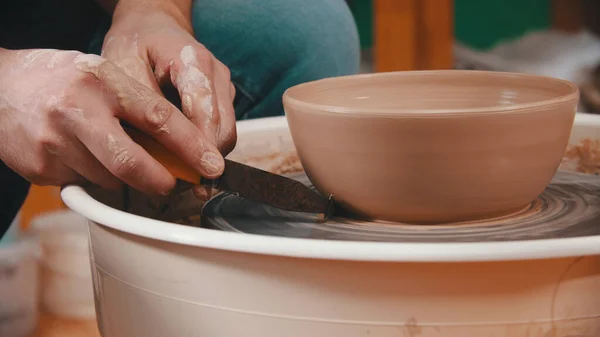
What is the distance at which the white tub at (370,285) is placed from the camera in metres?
0.50

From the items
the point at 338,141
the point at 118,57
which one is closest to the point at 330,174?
the point at 338,141

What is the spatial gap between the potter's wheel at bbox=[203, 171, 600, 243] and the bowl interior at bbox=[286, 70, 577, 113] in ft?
0.40

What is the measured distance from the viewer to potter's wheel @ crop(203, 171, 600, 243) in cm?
65

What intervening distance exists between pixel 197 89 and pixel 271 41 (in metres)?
0.39

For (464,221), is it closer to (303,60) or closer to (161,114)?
(161,114)

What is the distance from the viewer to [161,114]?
67 centimetres

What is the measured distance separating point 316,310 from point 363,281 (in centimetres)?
4

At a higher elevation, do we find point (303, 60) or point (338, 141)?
point (338, 141)

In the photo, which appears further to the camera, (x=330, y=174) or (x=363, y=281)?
(x=330, y=174)

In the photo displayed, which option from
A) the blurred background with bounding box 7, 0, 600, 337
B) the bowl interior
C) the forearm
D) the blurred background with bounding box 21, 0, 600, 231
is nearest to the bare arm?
the forearm

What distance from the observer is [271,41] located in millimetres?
1119

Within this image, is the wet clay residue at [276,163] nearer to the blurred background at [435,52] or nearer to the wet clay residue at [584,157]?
the wet clay residue at [584,157]

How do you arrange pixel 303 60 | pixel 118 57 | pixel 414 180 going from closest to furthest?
pixel 414 180 → pixel 118 57 → pixel 303 60

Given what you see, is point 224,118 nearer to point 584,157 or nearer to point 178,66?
point 178,66
